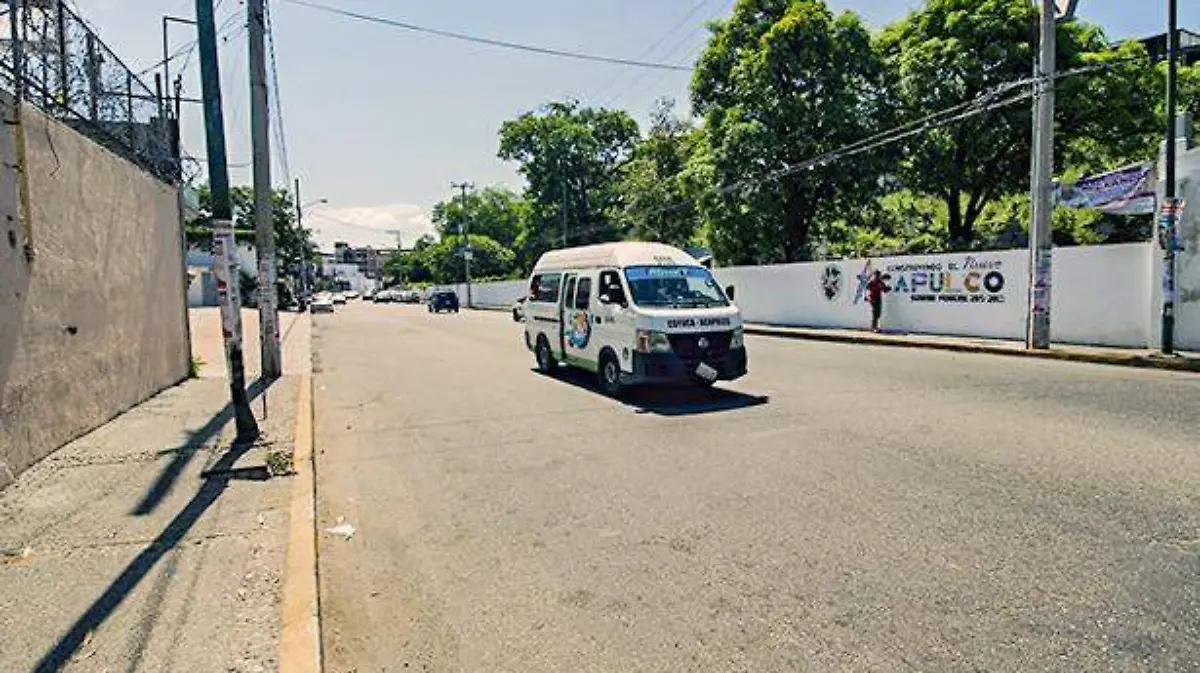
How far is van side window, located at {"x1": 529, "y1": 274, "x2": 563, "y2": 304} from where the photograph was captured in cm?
1406

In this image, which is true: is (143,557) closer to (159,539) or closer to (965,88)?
(159,539)

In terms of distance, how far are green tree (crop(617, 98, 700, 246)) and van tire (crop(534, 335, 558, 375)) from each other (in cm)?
2990

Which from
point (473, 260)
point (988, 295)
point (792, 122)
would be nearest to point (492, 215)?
point (473, 260)

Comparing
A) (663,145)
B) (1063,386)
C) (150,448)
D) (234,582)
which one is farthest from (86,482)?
(663,145)

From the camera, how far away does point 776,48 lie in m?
29.1

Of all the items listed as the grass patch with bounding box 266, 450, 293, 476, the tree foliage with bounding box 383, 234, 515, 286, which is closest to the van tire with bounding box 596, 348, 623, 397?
the grass patch with bounding box 266, 450, 293, 476

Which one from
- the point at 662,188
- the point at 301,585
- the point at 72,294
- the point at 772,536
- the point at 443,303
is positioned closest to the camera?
the point at 301,585

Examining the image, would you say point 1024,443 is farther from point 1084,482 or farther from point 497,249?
point 497,249

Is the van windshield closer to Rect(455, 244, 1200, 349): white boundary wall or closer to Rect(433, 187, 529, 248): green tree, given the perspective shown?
Rect(455, 244, 1200, 349): white boundary wall

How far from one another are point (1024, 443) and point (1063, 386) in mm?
4741

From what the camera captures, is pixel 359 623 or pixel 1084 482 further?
pixel 1084 482

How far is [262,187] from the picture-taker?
49.6 ft

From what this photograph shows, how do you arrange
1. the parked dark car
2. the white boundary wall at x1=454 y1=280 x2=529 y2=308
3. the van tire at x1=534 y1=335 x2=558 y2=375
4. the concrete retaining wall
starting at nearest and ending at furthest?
the concrete retaining wall
the van tire at x1=534 y1=335 x2=558 y2=375
the parked dark car
the white boundary wall at x1=454 y1=280 x2=529 y2=308

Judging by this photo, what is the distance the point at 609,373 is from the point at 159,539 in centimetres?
720
